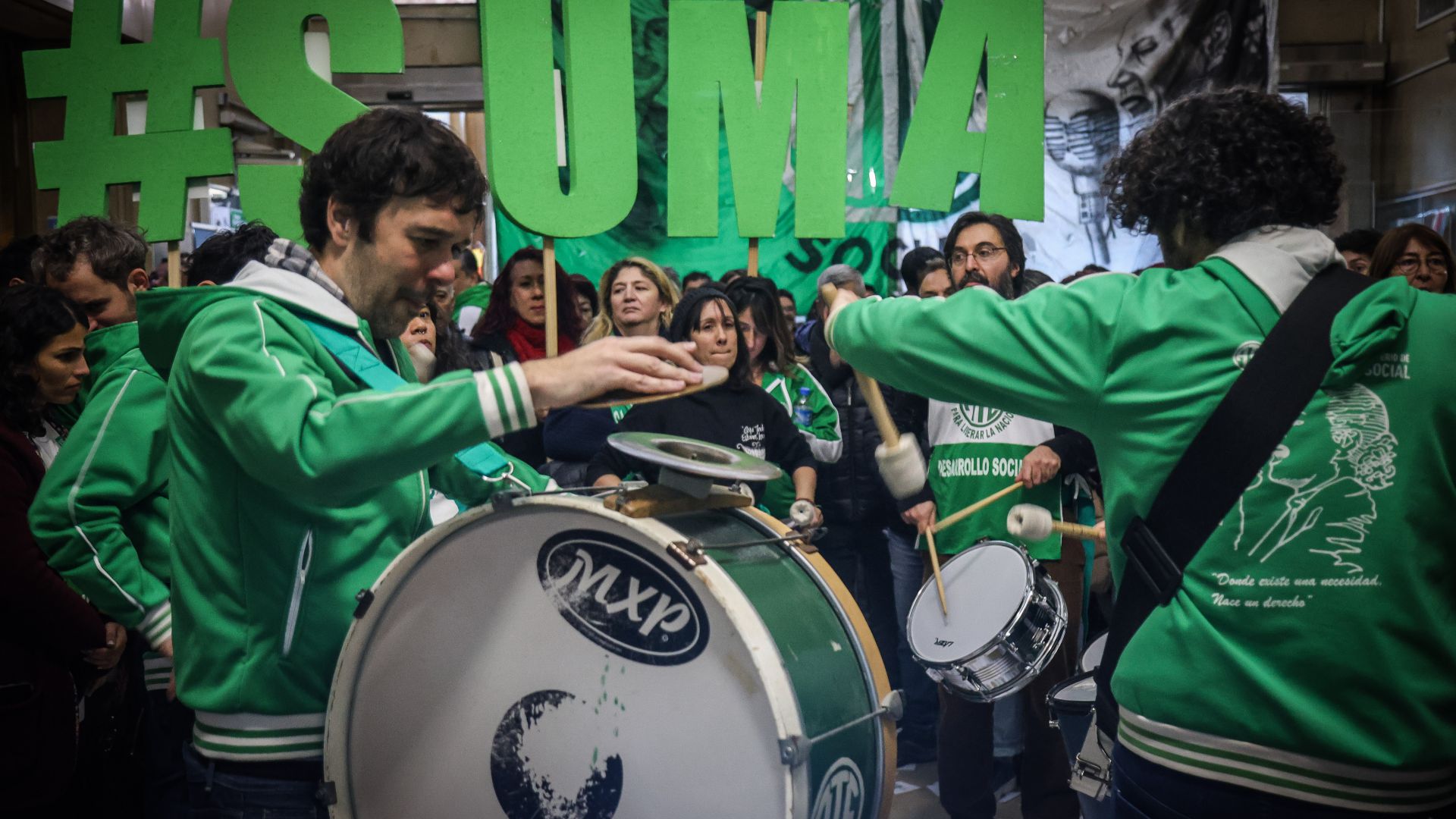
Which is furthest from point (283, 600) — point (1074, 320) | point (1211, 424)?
point (1211, 424)

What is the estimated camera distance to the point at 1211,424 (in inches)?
62.7

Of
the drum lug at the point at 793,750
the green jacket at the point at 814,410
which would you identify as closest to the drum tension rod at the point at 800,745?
the drum lug at the point at 793,750

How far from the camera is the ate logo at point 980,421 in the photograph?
388 cm

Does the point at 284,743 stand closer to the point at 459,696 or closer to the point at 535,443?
the point at 459,696

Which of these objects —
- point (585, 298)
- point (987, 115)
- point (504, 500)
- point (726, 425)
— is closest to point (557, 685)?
point (504, 500)

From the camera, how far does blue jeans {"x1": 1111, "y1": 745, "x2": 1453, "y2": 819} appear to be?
1566 millimetres

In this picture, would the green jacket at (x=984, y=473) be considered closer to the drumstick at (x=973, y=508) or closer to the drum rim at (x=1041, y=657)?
the drumstick at (x=973, y=508)

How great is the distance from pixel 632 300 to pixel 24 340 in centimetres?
235

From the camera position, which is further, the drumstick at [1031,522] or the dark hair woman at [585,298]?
the dark hair woman at [585,298]

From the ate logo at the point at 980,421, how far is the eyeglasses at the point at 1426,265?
7.81 ft

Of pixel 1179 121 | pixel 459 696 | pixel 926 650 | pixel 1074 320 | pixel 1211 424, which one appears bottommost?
pixel 926 650

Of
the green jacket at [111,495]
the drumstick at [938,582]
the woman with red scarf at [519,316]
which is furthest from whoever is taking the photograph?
the woman with red scarf at [519,316]

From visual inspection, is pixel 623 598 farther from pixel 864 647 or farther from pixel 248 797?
pixel 248 797

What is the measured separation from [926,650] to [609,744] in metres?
1.75
